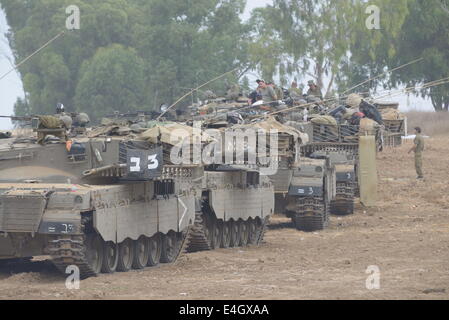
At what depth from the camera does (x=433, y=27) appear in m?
65.1

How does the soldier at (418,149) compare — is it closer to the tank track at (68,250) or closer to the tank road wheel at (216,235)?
the tank road wheel at (216,235)

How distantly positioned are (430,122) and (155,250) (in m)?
44.7

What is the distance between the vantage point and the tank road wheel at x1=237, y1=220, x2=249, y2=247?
81.0ft

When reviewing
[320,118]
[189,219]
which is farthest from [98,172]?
[320,118]

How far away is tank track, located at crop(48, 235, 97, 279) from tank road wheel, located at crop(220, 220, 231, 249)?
6.15 m

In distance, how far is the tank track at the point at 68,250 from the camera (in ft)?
58.1

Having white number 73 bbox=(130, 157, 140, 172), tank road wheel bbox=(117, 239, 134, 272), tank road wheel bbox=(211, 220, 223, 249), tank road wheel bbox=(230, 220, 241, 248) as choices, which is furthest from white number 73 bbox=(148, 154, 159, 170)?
tank road wheel bbox=(230, 220, 241, 248)

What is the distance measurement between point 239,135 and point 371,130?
8.65 m

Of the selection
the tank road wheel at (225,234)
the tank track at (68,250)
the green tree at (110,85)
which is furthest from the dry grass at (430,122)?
the tank track at (68,250)

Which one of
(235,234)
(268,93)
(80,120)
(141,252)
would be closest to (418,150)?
(268,93)

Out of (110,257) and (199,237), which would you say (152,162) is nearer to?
(110,257)

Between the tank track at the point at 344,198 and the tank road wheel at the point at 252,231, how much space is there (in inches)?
225

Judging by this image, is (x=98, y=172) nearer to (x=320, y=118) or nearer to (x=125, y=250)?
(x=125, y=250)

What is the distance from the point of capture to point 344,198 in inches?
1206
